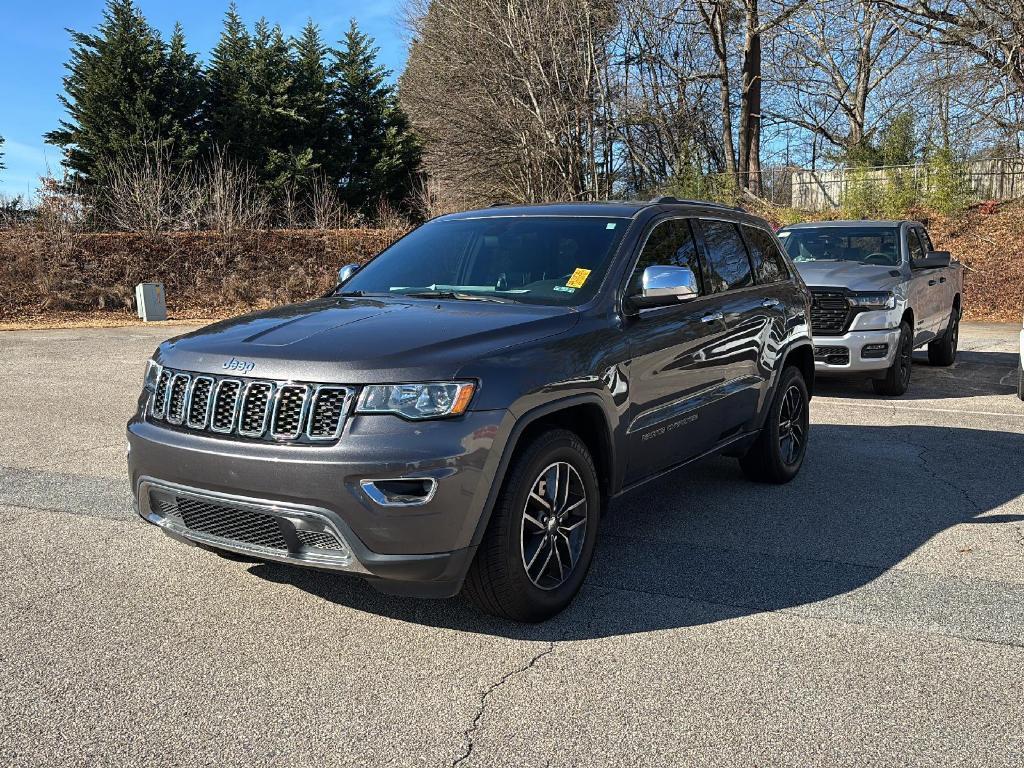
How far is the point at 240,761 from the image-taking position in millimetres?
2949

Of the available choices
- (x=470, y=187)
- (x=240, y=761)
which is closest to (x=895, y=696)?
(x=240, y=761)

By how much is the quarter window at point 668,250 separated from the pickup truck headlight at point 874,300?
5188 millimetres

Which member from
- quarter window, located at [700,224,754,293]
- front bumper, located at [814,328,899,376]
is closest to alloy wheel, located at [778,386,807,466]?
quarter window, located at [700,224,754,293]

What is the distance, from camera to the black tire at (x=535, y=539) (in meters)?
3.75

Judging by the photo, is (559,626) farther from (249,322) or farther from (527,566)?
(249,322)

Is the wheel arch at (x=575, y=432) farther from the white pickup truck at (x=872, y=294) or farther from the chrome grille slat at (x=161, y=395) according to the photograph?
the white pickup truck at (x=872, y=294)

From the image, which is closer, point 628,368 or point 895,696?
point 895,696

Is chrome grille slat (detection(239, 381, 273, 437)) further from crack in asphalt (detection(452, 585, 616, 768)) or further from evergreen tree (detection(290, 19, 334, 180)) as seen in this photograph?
evergreen tree (detection(290, 19, 334, 180))

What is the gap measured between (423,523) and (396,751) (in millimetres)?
820

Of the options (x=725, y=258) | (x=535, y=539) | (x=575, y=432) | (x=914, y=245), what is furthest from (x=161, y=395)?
(x=914, y=245)

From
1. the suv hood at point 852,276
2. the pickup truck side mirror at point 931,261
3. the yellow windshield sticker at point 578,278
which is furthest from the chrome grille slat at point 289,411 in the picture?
the pickup truck side mirror at point 931,261

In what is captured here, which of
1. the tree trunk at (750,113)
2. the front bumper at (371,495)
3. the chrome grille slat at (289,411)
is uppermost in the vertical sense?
the tree trunk at (750,113)

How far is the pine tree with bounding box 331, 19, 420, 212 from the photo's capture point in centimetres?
4075

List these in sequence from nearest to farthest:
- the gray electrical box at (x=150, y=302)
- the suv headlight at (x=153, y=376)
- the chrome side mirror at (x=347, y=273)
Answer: the suv headlight at (x=153, y=376) → the chrome side mirror at (x=347, y=273) → the gray electrical box at (x=150, y=302)
